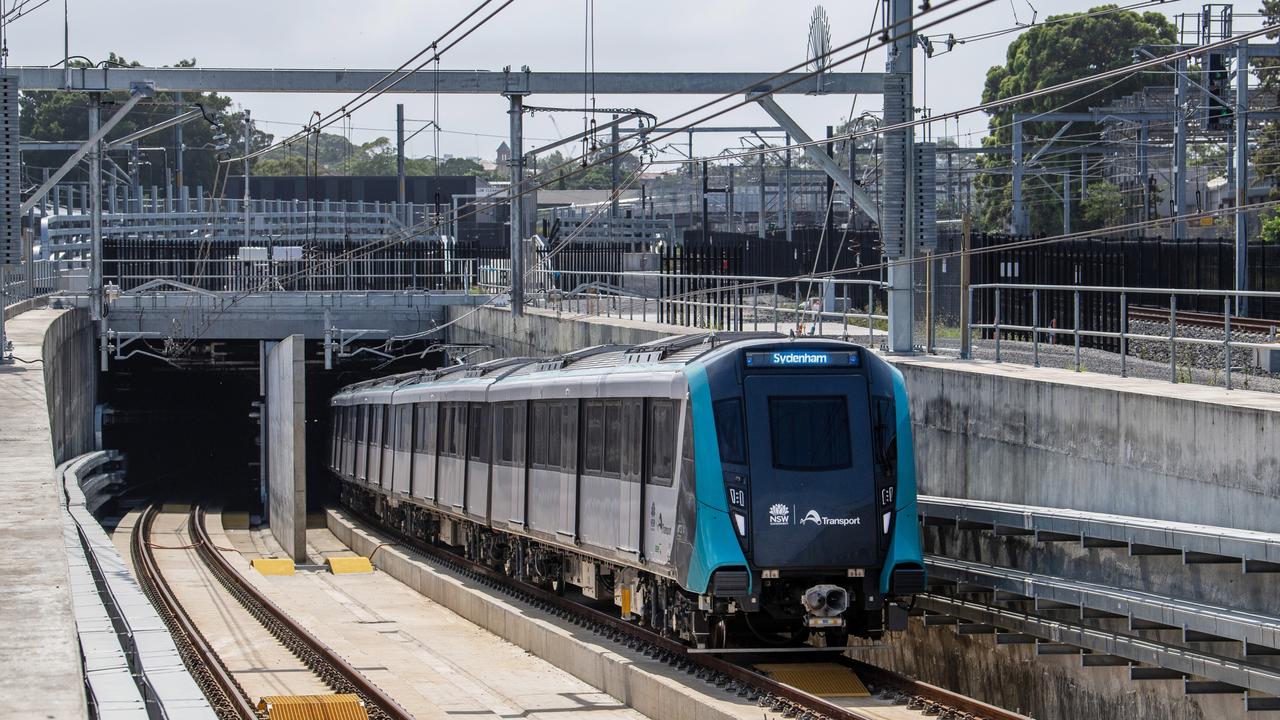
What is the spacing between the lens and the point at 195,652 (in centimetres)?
2033

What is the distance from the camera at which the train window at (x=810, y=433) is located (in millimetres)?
15734

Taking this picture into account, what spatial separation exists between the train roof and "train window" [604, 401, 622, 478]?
40 cm

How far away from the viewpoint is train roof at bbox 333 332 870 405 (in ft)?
54.2

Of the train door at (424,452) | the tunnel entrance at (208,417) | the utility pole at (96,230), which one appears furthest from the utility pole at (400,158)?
the train door at (424,452)

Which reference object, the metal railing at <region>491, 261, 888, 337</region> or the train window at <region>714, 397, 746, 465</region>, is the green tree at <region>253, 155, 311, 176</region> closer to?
the metal railing at <region>491, 261, 888, 337</region>

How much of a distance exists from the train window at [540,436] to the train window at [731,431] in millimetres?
5417

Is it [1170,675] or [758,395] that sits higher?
[758,395]

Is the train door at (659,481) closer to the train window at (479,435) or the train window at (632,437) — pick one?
the train window at (632,437)

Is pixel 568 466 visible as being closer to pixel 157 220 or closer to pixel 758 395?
pixel 758 395

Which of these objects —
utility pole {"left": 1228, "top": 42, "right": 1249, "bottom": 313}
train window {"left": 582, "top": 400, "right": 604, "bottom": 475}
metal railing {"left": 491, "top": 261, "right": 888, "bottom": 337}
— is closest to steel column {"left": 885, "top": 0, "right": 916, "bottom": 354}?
metal railing {"left": 491, "top": 261, "right": 888, "bottom": 337}

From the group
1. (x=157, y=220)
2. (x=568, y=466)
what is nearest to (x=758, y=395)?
(x=568, y=466)

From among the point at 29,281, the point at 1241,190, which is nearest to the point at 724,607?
the point at 1241,190

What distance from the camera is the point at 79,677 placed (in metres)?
8.95

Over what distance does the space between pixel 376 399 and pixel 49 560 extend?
1002 inches
